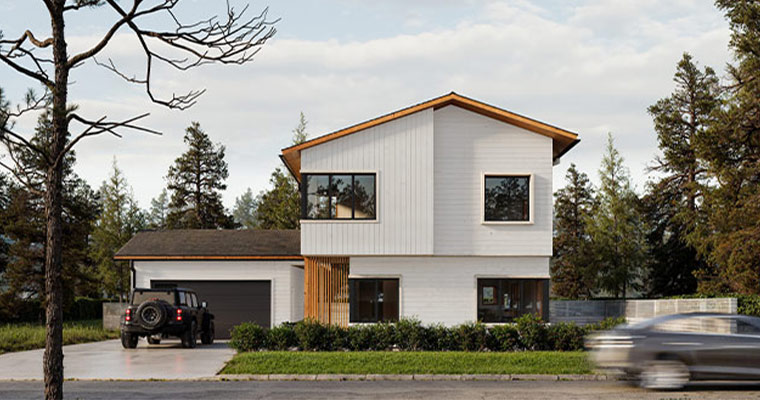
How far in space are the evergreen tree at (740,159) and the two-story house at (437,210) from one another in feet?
36.2

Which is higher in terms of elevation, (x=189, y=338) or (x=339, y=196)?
(x=339, y=196)

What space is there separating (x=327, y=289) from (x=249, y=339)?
6267mm

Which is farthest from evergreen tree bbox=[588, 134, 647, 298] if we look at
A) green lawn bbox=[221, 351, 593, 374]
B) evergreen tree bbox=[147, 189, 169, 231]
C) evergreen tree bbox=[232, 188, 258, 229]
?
evergreen tree bbox=[232, 188, 258, 229]

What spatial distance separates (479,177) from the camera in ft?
84.5

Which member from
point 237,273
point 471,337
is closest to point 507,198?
point 471,337

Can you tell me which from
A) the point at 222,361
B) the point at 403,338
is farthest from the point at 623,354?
the point at 222,361

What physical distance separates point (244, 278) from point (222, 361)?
33.1 ft

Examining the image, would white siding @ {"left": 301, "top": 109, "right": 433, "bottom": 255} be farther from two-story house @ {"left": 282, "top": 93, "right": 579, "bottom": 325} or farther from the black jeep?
the black jeep

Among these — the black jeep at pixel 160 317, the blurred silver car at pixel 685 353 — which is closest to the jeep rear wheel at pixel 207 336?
the black jeep at pixel 160 317

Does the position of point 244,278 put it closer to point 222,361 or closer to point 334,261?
point 334,261

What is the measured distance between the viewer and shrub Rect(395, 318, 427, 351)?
21.4 metres

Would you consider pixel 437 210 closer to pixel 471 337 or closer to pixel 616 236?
pixel 471 337

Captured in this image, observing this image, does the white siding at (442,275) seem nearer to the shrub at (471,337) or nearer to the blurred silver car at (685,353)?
the shrub at (471,337)

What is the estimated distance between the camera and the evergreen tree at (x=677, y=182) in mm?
50312
